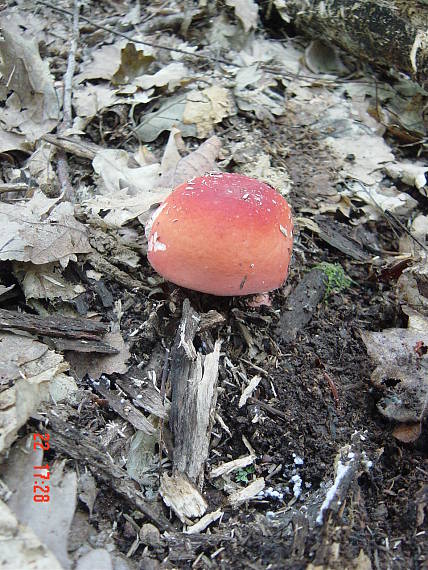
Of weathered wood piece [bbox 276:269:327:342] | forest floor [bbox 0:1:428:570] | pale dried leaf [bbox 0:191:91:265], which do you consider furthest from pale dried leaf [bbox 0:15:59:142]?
weathered wood piece [bbox 276:269:327:342]

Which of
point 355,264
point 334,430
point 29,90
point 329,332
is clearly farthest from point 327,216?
point 29,90

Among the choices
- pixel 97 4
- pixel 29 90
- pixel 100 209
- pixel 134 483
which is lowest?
pixel 134 483

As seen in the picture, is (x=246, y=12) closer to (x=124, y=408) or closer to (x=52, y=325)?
(x=52, y=325)

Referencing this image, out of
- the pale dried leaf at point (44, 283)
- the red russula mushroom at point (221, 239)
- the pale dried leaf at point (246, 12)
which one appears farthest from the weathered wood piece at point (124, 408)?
the pale dried leaf at point (246, 12)

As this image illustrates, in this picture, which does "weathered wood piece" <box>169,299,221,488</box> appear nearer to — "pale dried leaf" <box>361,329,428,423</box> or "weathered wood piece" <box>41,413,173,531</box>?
"weathered wood piece" <box>41,413,173,531</box>

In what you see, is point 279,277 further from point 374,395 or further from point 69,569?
point 69,569
